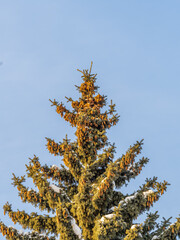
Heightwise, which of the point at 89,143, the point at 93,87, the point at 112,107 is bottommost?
the point at 89,143

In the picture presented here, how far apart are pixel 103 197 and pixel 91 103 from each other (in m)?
5.11

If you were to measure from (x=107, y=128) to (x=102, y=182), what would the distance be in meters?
3.86

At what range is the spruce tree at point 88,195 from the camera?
1110 centimetres

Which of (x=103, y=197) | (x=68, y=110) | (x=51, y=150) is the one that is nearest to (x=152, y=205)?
(x=103, y=197)

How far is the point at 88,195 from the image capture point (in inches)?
452

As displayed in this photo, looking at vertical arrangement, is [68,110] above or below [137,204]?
above

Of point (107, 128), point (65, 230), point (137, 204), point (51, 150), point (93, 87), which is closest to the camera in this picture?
point (65, 230)

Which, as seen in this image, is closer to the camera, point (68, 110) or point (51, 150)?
point (51, 150)

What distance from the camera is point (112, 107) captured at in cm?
1514

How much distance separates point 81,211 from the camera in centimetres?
1161

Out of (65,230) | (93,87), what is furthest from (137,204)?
(93,87)

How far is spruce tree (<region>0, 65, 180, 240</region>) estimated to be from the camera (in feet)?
36.4

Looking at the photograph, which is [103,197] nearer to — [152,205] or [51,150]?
[152,205]

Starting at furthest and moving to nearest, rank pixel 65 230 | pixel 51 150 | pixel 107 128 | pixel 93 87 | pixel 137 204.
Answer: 1. pixel 93 87
2. pixel 107 128
3. pixel 51 150
4. pixel 137 204
5. pixel 65 230
